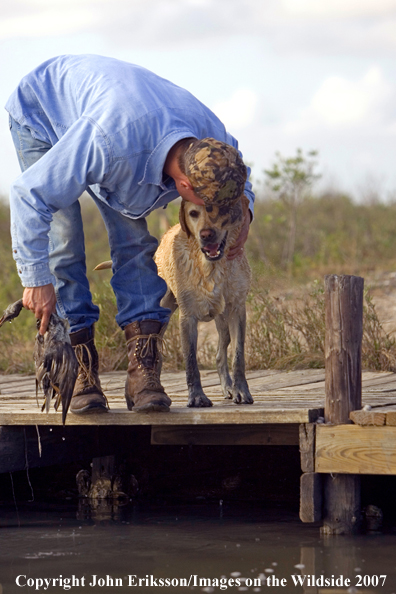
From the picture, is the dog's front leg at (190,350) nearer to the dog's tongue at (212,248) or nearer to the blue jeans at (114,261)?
the blue jeans at (114,261)

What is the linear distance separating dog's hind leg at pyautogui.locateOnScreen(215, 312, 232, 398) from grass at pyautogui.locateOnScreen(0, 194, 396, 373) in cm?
153

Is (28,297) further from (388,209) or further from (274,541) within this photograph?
(388,209)

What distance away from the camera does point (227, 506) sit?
454cm

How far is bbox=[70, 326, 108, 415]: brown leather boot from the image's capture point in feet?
12.5

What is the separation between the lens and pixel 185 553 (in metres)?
3.45

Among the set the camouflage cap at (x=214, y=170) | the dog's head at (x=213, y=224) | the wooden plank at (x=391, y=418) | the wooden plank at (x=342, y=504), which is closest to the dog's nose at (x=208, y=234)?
the dog's head at (x=213, y=224)

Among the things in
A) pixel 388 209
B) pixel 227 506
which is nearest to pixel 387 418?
pixel 227 506

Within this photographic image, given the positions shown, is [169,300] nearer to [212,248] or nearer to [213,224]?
[212,248]

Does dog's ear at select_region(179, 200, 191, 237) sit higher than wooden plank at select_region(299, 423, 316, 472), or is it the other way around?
dog's ear at select_region(179, 200, 191, 237)

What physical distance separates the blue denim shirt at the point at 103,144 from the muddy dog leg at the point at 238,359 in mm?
888

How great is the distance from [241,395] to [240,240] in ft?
2.65

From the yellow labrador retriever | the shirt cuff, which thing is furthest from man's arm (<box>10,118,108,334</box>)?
the yellow labrador retriever

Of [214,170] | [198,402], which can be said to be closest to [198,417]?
[198,402]

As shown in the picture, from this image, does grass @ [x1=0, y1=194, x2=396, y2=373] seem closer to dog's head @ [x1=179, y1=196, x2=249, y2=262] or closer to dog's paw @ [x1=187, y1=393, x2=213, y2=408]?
dog's paw @ [x1=187, y1=393, x2=213, y2=408]
